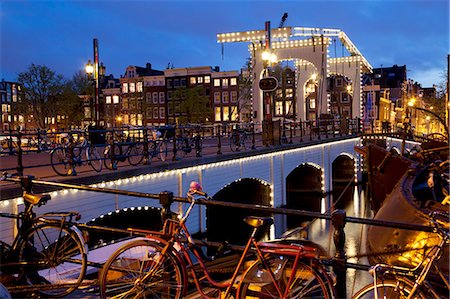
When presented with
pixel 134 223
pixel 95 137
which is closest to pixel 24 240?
pixel 134 223

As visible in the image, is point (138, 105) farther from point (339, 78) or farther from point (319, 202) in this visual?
point (319, 202)

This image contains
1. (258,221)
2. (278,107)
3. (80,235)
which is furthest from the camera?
(278,107)

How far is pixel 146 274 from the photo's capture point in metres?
4.35

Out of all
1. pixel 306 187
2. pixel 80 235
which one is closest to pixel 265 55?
pixel 306 187

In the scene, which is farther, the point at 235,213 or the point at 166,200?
the point at 235,213

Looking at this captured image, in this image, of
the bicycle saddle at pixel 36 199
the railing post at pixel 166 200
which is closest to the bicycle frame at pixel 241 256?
the railing post at pixel 166 200

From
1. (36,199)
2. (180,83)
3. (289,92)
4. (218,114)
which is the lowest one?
(36,199)

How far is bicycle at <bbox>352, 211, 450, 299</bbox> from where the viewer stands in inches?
141

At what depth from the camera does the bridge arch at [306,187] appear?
28016 mm

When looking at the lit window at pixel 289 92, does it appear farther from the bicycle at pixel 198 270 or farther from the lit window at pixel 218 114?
the bicycle at pixel 198 270

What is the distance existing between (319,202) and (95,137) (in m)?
13.7

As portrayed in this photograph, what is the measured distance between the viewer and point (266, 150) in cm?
2125

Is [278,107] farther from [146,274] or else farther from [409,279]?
[409,279]

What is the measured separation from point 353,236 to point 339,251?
708 inches
